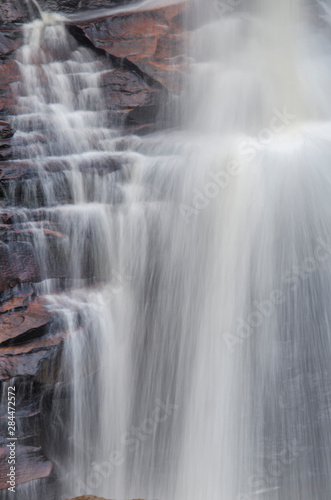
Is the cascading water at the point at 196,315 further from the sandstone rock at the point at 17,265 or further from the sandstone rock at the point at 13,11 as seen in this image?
the sandstone rock at the point at 13,11

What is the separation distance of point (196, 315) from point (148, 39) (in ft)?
17.5

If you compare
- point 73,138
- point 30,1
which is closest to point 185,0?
point 30,1

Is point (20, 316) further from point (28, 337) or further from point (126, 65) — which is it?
point (126, 65)

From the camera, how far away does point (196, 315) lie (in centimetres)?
577

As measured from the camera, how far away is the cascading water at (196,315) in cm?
529

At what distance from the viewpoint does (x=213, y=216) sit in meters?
6.23

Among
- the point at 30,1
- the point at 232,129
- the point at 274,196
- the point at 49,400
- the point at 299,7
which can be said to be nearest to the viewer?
the point at 49,400

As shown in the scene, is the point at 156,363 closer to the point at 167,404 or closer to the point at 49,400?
the point at 167,404

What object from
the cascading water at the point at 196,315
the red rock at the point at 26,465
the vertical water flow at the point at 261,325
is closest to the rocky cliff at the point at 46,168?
the red rock at the point at 26,465

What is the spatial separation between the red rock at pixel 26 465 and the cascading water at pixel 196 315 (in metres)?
0.44

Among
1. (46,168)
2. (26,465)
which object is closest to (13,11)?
(46,168)

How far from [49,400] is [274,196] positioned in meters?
3.78

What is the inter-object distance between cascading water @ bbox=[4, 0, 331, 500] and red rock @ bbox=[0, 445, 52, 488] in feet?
1.45

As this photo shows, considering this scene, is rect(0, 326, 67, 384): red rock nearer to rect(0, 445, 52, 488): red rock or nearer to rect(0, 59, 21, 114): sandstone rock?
rect(0, 445, 52, 488): red rock
